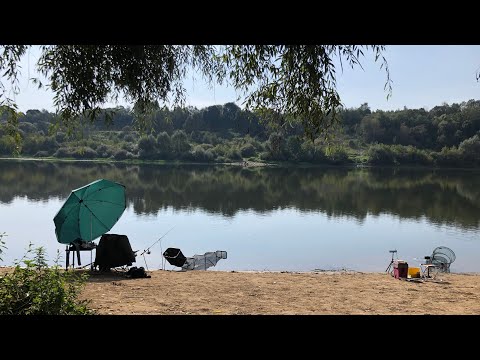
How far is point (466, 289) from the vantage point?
7.91 meters

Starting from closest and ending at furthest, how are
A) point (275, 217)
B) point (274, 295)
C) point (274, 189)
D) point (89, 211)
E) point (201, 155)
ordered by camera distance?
point (274, 295) < point (89, 211) < point (275, 217) < point (274, 189) < point (201, 155)

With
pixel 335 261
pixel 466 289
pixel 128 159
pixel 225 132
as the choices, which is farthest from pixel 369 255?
pixel 225 132

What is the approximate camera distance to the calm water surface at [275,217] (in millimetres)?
15359

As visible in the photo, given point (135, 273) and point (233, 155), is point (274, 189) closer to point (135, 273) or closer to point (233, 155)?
point (233, 155)

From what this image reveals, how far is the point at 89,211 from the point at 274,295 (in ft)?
11.4

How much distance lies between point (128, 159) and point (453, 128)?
124 feet

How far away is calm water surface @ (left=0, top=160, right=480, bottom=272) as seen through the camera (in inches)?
605

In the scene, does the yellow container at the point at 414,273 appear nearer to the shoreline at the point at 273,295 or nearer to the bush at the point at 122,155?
the shoreline at the point at 273,295

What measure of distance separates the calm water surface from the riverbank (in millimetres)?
3330

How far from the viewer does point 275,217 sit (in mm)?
23047

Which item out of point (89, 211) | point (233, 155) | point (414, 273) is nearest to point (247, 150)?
point (233, 155)

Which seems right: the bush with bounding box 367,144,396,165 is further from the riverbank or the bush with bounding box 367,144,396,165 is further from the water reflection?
the riverbank
